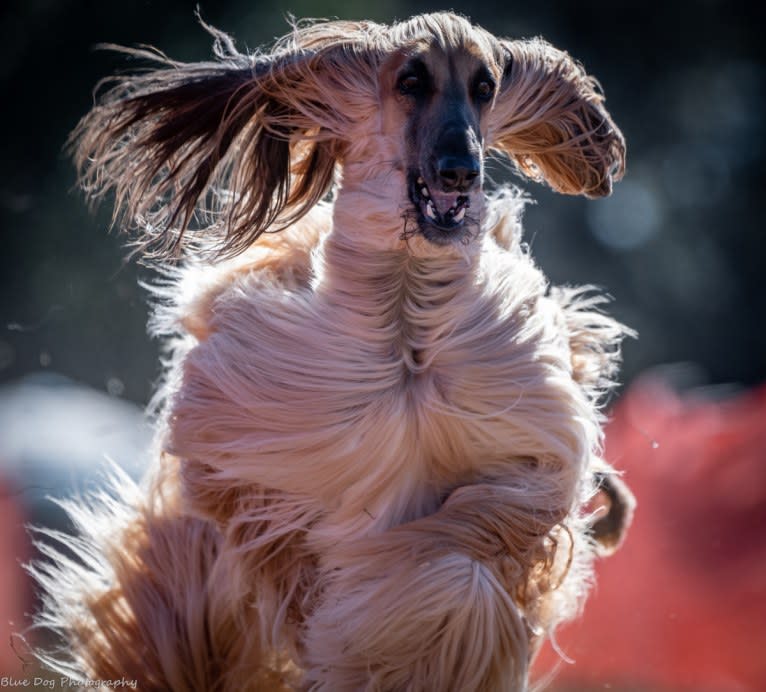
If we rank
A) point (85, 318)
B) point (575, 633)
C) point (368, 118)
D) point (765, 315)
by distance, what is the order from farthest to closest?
1. point (765, 315)
2. point (85, 318)
3. point (575, 633)
4. point (368, 118)

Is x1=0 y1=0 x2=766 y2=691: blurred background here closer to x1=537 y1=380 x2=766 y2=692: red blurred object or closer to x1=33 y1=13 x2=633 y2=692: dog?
x1=537 y1=380 x2=766 y2=692: red blurred object

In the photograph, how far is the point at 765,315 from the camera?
6.21m

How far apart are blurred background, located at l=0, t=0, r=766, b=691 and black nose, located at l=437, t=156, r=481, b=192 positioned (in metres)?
0.77

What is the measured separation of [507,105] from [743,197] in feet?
14.6

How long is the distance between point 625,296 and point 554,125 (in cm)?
379

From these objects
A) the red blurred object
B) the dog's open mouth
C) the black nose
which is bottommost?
the red blurred object

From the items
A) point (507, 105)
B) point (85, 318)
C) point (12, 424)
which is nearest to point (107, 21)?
point (85, 318)

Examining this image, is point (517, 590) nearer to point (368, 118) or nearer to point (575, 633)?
point (368, 118)

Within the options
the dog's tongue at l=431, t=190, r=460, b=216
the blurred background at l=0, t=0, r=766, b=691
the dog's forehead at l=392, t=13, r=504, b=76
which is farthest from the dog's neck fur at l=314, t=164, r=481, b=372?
the blurred background at l=0, t=0, r=766, b=691

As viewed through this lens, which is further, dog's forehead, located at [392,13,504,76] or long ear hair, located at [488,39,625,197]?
long ear hair, located at [488,39,625,197]

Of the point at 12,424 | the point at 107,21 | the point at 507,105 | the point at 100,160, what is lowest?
the point at 12,424

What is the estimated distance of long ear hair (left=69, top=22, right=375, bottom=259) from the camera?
232 cm

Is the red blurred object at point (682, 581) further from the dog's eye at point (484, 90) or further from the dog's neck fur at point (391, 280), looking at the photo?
the dog's eye at point (484, 90)

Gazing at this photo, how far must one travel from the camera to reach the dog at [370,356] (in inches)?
84.9
